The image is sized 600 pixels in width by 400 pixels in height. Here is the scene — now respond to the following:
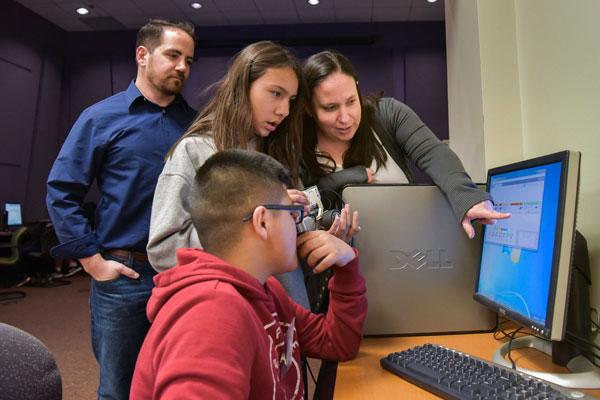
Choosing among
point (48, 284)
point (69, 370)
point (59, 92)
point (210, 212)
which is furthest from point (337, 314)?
point (59, 92)

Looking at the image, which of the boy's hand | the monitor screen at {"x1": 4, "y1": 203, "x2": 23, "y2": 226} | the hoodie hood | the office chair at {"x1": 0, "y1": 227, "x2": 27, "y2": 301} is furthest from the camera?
the monitor screen at {"x1": 4, "y1": 203, "x2": 23, "y2": 226}

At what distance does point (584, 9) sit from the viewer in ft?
3.28

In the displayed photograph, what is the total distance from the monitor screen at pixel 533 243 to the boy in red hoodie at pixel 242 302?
0.97 ft

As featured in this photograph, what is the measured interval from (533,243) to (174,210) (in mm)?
777

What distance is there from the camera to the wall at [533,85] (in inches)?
38.8

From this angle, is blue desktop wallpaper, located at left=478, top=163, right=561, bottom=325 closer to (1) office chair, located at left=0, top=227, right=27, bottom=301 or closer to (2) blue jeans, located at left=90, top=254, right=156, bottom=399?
(2) blue jeans, located at left=90, top=254, right=156, bottom=399

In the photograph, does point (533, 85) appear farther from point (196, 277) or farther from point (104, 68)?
point (104, 68)

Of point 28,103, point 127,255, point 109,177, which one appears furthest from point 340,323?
point 28,103

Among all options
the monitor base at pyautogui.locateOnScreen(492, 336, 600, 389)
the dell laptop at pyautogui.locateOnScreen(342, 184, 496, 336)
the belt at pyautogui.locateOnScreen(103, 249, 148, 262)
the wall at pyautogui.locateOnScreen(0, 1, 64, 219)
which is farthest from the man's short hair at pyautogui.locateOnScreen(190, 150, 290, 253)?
the wall at pyautogui.locateOnScreen(0, 1, 64, 219)

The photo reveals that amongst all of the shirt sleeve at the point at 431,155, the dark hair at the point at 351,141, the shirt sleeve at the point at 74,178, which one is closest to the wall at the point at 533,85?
the shirt sleeve at the point at 431,155

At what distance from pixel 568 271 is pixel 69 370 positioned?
2877 millimetres

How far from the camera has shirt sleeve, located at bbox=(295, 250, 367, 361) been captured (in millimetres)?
956

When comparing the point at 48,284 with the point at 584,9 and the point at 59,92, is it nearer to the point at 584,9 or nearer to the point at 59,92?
the point at 59,92

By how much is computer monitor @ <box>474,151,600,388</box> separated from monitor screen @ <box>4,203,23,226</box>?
6.01 meters
